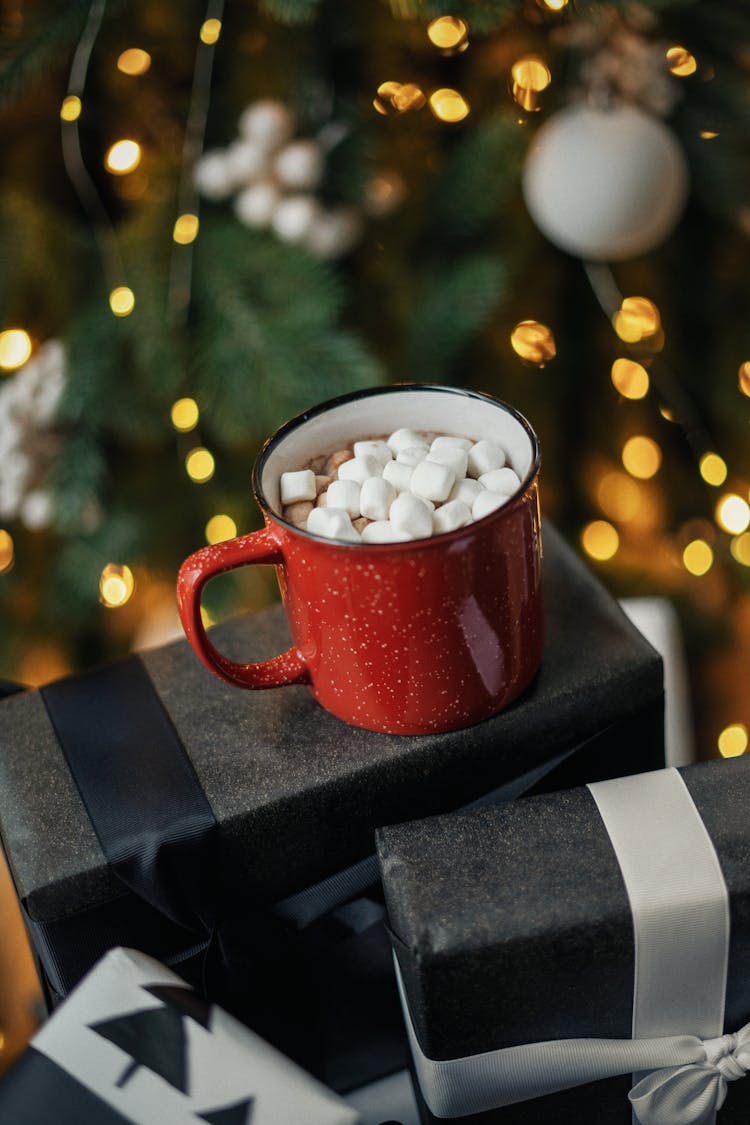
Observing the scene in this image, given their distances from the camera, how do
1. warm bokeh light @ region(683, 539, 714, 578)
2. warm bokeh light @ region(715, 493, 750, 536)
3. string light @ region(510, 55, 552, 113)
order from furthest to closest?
warm bokeh light @ region(683, 539, 714, 578), warm bokeh light @ region(715, 493, 750, 536), string light @ region(510, 55, 552, 113)

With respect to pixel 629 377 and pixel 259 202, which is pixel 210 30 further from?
pixel 629 377

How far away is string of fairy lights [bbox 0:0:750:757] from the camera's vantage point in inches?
33.4

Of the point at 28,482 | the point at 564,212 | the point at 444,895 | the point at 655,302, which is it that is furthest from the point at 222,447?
the point at 444,895

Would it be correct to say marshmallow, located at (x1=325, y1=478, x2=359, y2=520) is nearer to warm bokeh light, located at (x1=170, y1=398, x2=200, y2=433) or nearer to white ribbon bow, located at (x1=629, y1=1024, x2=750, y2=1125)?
white ribbon bow, located at (x1=629, y1=1024, x2=750, y2=1125)

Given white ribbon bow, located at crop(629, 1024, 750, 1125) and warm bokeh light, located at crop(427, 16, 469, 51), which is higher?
warm bokeh light, located at crop(427, 16, 469, 51)

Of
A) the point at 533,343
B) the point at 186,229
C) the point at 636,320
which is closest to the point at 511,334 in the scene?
the point at 533,343

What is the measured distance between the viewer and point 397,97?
900 millimetres

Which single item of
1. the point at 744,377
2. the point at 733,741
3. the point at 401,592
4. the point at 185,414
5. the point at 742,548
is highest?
the point at 401,592

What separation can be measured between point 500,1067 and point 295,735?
0.21 metres

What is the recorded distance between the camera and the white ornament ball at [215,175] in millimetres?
822

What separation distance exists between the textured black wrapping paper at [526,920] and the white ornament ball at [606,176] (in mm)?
470

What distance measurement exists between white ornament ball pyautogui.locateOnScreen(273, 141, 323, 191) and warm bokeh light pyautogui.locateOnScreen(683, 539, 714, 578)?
2.36ft

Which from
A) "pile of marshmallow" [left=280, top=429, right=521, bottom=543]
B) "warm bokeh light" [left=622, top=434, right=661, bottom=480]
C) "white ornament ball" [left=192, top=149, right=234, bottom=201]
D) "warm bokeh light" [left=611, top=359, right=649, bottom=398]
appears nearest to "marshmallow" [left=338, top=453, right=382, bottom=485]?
Answer: "pile of marshmallow" [left=280, top=429, right=521, bottom=543]

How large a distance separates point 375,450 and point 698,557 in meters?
0.83
